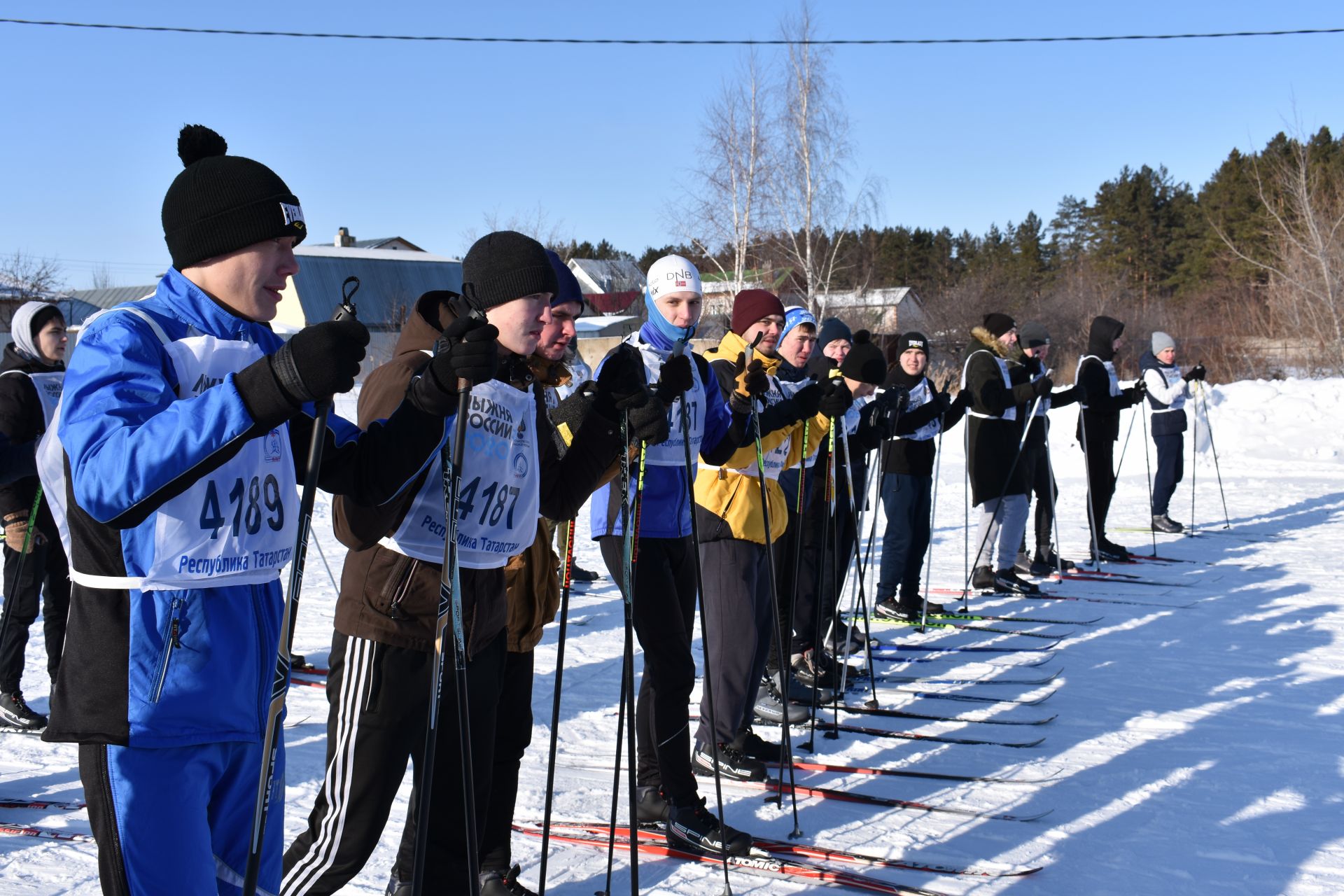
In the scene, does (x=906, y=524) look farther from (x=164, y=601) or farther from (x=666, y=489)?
(x=164, y=601)

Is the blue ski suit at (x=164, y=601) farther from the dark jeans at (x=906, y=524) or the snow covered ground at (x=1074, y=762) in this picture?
the dark jeans at (x=906, y=524)

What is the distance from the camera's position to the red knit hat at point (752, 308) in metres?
4.95

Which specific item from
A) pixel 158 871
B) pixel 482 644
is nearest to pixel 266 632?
pixel 158 871

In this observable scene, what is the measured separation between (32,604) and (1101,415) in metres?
8.33

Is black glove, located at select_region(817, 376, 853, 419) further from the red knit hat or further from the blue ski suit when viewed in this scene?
the blue ski suit

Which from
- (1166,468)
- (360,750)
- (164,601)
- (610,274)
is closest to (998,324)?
(1166,468)

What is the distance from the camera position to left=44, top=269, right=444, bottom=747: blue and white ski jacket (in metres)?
1.68

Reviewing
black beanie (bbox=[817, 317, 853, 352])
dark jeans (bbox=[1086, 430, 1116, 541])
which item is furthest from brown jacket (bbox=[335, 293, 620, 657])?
dark jeans (bbox=[1086, 430, 1116, 541])

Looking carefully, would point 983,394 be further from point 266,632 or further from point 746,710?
point 266,632

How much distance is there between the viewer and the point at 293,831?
3721 mm

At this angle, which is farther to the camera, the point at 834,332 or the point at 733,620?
the point at 834,332

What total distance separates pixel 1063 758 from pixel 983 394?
12.1ft

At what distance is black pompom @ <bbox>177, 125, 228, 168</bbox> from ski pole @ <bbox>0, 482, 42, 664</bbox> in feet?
11.3

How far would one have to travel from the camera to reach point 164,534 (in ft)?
5.96
